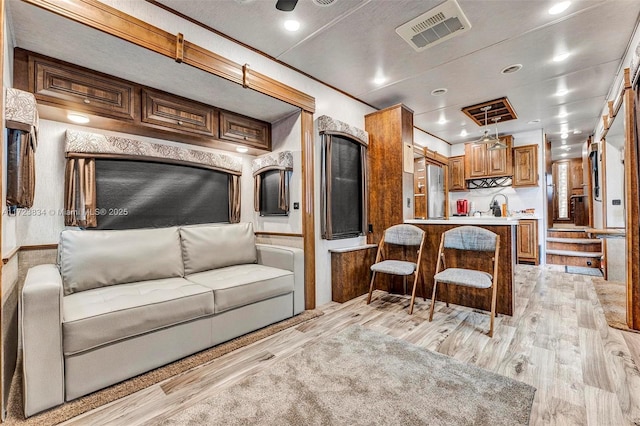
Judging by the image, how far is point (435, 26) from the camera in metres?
2.43

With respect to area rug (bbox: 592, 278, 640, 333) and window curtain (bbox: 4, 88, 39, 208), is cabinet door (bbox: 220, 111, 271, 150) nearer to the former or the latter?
window curtain (bbox: 4, 88, 39, 208)

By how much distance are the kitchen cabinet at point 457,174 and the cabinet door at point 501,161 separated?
59 cm

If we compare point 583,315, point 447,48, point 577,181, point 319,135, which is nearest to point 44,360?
point 319,135

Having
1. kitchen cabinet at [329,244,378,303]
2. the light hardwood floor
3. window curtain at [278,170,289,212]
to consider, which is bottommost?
the light hardwood floor

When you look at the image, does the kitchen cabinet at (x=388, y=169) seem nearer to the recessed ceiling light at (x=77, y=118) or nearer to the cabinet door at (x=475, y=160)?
the cabinet door at (x=475, y=160)

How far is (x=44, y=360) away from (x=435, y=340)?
8.67 ft

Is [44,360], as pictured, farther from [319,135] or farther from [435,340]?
[319,135]

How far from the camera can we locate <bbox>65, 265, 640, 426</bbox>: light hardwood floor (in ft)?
4.99

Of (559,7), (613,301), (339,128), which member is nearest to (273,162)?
(339,128)

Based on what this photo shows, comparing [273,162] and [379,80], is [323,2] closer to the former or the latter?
[379,80]

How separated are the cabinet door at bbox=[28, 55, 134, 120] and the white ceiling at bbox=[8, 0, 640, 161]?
9cm

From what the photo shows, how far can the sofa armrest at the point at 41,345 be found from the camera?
4.78ft

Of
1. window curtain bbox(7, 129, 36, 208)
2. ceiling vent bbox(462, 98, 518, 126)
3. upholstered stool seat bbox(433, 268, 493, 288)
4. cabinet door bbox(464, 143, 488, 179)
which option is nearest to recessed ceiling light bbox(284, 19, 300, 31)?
window curtain bbox(7, 129, 36, 208)

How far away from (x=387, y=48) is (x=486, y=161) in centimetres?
433
